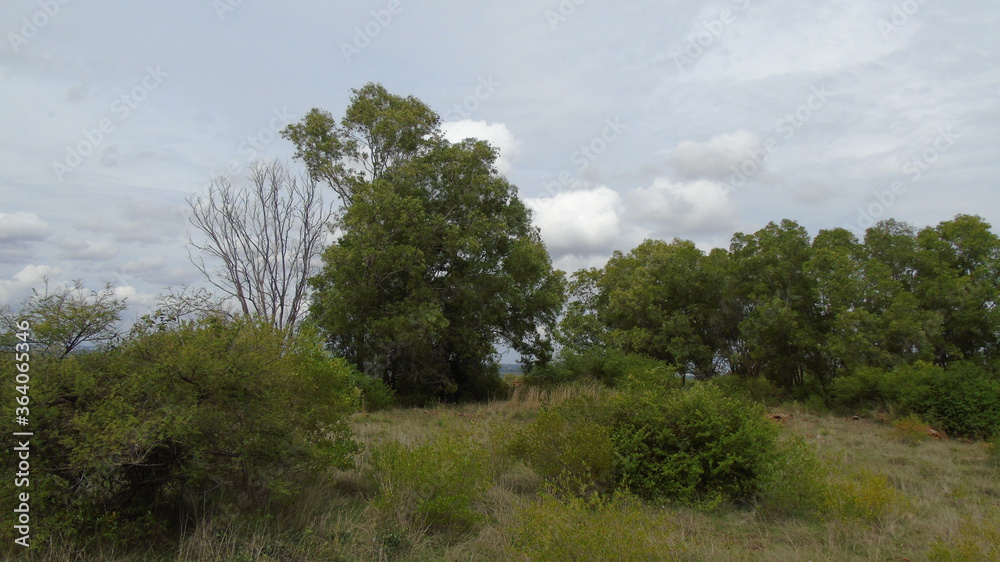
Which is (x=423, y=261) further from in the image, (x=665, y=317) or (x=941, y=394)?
(x=941, y=394)

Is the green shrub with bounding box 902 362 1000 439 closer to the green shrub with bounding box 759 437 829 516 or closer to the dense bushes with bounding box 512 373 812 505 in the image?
the dense bushes with bounding box 512 373 812 505

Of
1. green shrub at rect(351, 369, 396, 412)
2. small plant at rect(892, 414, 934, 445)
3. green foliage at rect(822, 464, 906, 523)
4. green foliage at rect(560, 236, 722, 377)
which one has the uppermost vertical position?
green foliage at rect(560, 236, 722, 377)

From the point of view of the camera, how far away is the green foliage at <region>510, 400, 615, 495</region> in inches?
239

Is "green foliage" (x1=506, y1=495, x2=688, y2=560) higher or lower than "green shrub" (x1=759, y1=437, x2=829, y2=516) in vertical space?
higher

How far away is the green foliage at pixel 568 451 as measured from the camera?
6.07 meters

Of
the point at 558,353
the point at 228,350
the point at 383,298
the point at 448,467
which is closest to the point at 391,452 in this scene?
the point at 448,467

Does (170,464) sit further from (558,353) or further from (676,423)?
(558,353)

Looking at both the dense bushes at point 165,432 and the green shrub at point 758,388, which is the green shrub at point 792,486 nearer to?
the dense bushes at point 165,432

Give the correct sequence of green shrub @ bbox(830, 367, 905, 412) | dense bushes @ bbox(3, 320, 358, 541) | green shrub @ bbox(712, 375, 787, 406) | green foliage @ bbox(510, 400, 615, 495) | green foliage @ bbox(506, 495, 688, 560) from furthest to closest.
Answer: green shrub @ bbox(712, 375, 787, 406) < green shrub @ bbox(830, 367, 905, 412) < green foliage @ bbox(510, 400, 615, 495) < dense bushes @ bbox(3, 320, 358, 541) < green foliage @ bbox(506, 495, 688, 560)

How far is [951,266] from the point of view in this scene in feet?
54.5

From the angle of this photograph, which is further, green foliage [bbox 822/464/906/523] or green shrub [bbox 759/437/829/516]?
green shrub [bbox 759/437/829/516]

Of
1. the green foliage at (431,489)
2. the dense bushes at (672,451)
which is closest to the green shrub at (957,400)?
the dense bushes at (672,451)

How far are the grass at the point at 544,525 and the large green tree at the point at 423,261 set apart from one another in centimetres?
921

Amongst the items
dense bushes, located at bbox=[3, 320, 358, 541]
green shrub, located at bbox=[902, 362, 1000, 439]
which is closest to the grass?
dense bushes, located at bbox=[3, 320, 358, 541]
